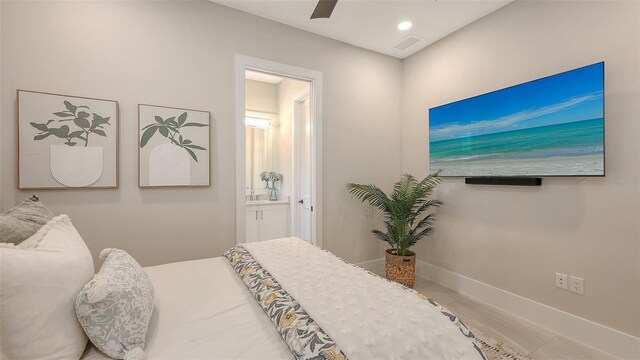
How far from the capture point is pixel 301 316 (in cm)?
102

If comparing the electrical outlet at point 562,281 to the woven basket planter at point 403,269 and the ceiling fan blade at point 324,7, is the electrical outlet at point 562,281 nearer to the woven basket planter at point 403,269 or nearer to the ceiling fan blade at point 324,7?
the woven basket planter at point 403,269

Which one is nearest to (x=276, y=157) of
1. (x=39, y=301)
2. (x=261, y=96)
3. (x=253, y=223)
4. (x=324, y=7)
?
(x=261, y=96)

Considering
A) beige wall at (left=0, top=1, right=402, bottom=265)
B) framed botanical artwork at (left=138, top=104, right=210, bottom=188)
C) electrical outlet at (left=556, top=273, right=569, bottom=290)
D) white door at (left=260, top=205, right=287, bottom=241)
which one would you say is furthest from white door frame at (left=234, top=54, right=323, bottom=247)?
electrical outlet at (left=556, top=273, right=569, bottom=290)

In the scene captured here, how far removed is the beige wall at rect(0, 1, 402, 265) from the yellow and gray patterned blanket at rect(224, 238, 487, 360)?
1.23m

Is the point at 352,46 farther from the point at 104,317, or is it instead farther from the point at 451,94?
the point at 104,317

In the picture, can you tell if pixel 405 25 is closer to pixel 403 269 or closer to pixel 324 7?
pixel 324 7

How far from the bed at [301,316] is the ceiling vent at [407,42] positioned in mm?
2606

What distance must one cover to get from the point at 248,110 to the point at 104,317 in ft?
12.0

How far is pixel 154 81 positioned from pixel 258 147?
2.24m

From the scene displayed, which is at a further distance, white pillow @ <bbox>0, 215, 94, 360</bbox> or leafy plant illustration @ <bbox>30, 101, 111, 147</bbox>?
leafy plant illustration @ <bbox>30, 101, 111, 147</bbox>

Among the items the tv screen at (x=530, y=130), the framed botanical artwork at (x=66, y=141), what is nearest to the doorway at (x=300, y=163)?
the tv screen at (x=530, y=130)

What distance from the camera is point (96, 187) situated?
205 centimetres

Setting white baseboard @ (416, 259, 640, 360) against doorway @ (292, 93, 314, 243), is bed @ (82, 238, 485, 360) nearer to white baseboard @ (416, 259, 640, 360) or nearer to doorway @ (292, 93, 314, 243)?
white baseboard @ (416, 259, 640, 360)

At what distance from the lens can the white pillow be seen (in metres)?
0.72
